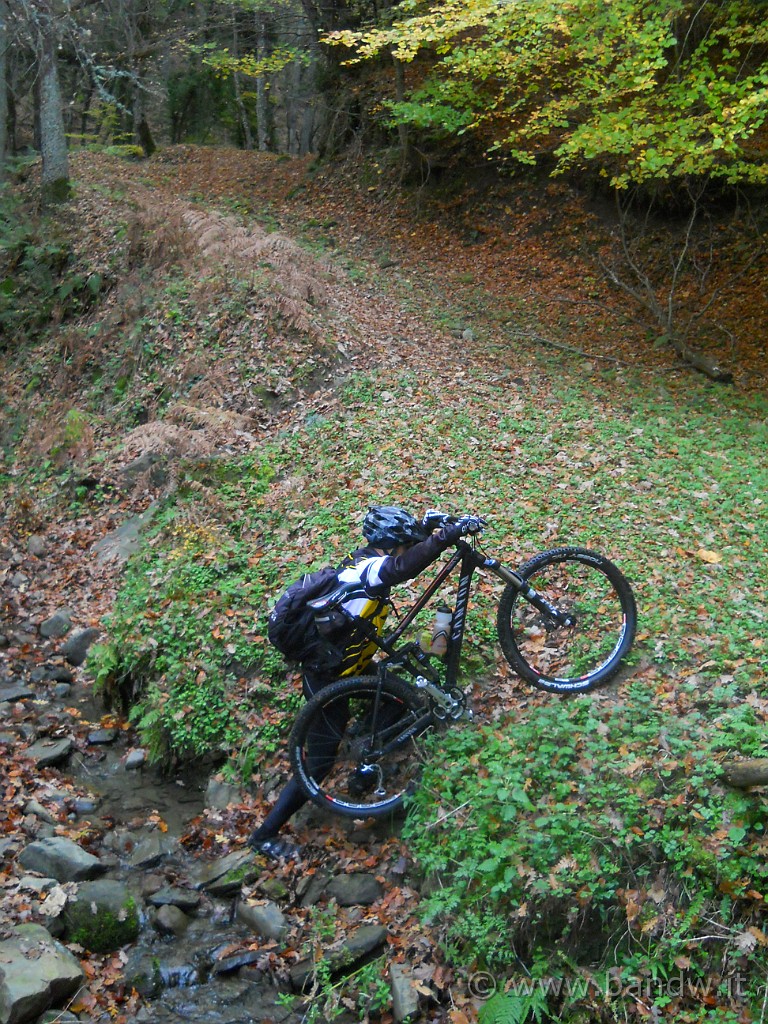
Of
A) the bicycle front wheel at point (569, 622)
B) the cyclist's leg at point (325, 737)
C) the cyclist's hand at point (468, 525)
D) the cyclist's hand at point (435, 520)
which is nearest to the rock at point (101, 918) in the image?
the cyclist's leg at point (325, 737)

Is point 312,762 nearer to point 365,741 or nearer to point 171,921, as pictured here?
point 365,741

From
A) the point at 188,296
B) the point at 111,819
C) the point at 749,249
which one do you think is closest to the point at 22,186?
the point at 188,296

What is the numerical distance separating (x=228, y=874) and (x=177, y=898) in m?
0.36

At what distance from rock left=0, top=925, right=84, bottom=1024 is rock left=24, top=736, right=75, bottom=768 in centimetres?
202

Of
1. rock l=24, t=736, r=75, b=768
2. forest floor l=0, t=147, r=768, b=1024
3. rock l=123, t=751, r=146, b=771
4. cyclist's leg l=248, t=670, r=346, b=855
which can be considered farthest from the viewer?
rock l=123, t=751, r=146, b=771

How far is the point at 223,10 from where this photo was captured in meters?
25.8

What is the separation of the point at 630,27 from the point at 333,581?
848 cm

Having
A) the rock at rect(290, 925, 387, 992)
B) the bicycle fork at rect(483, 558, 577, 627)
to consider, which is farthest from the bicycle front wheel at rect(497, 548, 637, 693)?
the rock at rect(290, 925, 387, 992)

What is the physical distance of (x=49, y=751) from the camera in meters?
7.00

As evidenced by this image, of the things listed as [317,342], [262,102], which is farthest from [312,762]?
[262,102]

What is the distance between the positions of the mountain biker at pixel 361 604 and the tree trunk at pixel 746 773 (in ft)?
6.64

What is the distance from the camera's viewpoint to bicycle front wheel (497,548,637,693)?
5.69 metres

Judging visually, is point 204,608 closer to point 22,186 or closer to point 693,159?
point 693,159

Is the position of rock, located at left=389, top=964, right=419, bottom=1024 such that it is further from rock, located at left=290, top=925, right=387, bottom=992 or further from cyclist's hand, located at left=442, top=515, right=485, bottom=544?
cyclist's hand, located at left=442, top=515, right=485, bottom=544
